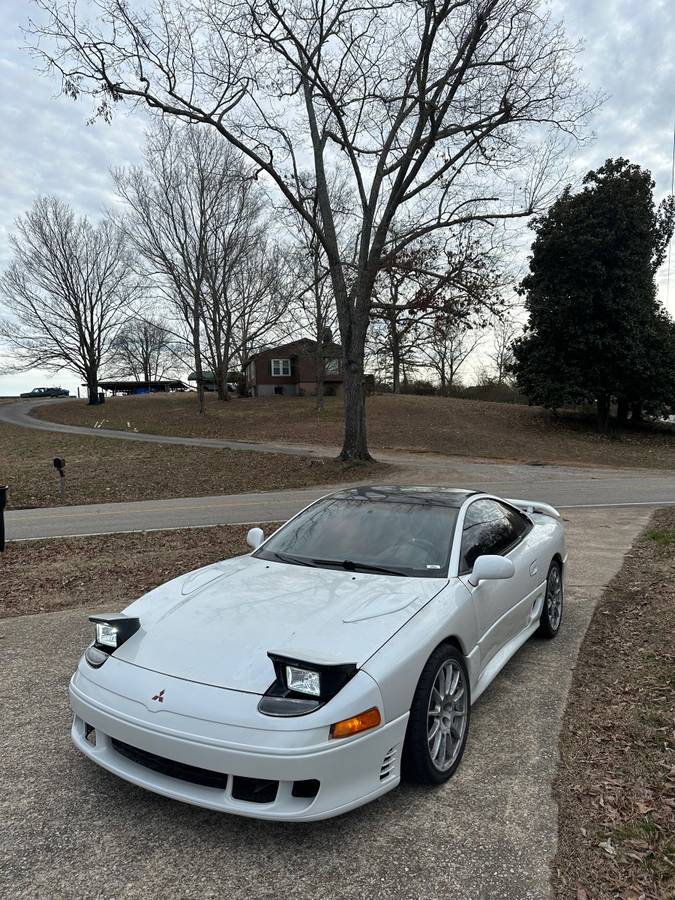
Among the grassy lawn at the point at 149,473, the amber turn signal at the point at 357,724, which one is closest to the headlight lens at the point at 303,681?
the amber turn signal at the point at 357,724

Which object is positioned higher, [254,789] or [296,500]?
[254,789]

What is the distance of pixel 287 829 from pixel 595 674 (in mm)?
2568

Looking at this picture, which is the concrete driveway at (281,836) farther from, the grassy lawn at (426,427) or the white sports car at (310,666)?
the grassy lawn at (426,427)

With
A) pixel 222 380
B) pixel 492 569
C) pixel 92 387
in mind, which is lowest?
pixel 492 569

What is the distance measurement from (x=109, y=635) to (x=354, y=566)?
1440 mm

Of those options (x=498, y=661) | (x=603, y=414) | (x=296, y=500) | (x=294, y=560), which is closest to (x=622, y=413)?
(x=603, y=414)

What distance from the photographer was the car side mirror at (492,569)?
3.44m

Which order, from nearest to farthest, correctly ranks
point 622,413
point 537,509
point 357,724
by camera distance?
point 357,724 < point 537,509 < point 622,413

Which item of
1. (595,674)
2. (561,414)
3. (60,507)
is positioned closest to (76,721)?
(595,674)

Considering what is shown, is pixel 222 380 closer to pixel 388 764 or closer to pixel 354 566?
pixel 354 566

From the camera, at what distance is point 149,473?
17156 mm

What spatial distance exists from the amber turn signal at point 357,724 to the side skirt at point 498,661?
989mm

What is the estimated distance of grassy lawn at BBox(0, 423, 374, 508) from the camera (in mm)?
14641

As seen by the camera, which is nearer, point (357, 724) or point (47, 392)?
point (357, 724)
